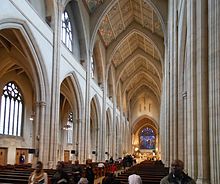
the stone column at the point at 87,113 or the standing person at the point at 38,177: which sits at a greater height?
the stone column at the point at 87,113

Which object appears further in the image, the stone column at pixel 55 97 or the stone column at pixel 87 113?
the stone column at pixel 87 113

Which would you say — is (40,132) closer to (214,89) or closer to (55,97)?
(55,97)

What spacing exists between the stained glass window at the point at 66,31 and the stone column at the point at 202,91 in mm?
16423

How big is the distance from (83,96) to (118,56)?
14.4 m

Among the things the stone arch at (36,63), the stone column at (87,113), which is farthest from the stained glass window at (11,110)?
the stone arch at (36,63)

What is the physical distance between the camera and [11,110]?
2527 centimetres

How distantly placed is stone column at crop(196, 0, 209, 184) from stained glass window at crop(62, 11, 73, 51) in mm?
16423

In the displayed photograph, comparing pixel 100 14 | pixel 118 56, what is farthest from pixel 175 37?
pixel 118 56

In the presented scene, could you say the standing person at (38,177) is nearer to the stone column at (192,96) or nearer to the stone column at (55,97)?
the stone column at (192,96)

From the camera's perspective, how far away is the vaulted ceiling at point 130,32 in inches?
1168

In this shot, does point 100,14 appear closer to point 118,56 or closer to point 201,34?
point 118,56

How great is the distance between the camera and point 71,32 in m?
25.9

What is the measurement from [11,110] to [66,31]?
24.5 ft

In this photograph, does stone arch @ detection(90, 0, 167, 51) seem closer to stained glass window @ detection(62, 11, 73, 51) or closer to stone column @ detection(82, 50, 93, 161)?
stone column @ detection(82, 50, 93, 161)
